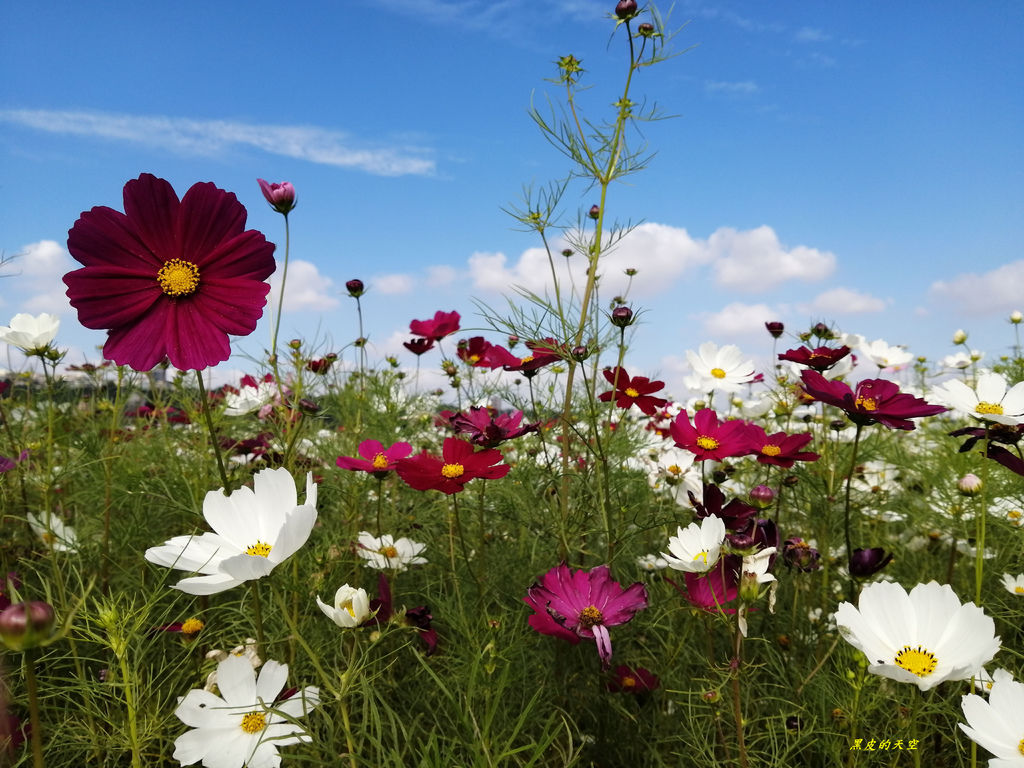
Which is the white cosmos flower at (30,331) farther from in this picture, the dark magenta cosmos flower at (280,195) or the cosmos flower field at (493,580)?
the dark magenta cosmos flower at (280,195)

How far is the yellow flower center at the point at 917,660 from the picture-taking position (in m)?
0.79

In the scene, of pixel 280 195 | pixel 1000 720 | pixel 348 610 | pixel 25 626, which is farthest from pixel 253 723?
pixel 1000 720

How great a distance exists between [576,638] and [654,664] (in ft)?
1.25

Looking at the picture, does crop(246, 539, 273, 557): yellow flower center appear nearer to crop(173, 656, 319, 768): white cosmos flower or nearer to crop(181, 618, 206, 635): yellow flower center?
crop(173, 656, 319, 768): white cosmos flower

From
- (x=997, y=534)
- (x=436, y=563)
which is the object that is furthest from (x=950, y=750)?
(x=436, y=563)

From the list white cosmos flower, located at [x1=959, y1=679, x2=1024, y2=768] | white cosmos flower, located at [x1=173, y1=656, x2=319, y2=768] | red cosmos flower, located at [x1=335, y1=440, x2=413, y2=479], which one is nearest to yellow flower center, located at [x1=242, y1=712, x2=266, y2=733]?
white cosmos flower, located at [x1=173, y1=656, x2=319, y2=768]

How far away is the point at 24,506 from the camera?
5.73 ft

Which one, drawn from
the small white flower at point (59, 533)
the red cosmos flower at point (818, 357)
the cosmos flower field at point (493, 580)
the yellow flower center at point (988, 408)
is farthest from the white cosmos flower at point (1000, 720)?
the small white flower at point (59, 533)

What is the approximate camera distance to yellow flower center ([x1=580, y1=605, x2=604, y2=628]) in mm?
974

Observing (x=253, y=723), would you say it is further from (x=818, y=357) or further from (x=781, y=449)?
(x=818, y=357)

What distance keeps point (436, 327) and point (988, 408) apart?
55.9 inches

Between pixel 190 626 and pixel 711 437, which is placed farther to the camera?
pixel 711 437

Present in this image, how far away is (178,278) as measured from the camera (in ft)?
3.02

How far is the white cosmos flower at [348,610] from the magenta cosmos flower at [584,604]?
→ 0.81ft
